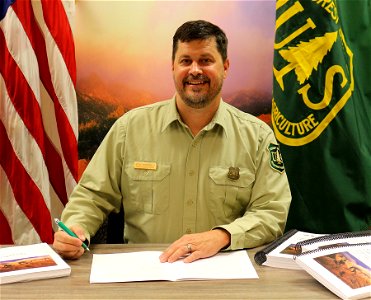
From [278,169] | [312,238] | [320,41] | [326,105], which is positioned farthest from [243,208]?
[320,41]

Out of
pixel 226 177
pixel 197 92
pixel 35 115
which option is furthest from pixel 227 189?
pixel 35 115

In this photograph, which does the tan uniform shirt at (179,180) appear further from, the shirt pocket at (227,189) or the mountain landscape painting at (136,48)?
the mountain landscape painting at (136,48)

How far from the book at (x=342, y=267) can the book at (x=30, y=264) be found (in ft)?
2.26

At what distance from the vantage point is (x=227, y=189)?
195 cm

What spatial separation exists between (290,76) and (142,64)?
2.87 ft

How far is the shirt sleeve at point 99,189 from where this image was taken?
1.84m

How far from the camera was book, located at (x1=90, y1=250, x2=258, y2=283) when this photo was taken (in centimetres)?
138

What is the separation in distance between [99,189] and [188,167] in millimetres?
359

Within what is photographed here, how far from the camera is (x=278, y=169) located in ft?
6.47

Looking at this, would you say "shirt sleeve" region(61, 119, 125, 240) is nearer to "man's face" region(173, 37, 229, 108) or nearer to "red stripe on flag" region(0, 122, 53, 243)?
"man's face" region(173, 37, 229, 108)

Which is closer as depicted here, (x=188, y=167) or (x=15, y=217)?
(x=188, y=167)

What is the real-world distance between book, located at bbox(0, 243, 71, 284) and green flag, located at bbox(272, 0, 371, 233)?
1.37 meters

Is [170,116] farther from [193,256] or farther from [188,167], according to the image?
[193,256]

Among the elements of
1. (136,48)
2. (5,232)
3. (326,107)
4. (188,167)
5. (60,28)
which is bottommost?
(5,232)
